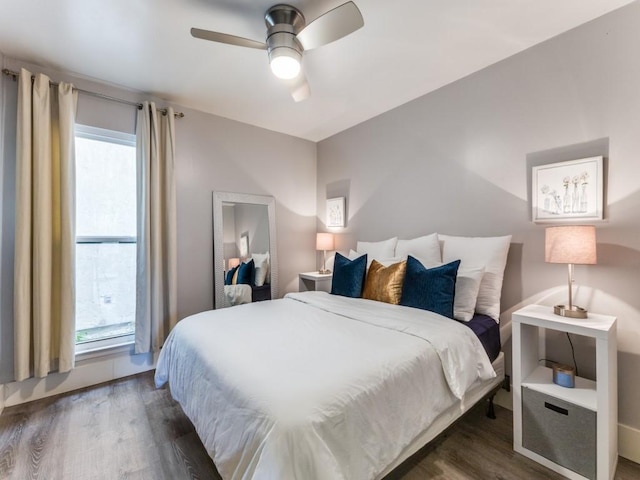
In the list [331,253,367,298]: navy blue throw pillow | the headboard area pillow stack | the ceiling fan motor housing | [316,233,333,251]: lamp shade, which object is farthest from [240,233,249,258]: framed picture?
the ceiling fan motor housing

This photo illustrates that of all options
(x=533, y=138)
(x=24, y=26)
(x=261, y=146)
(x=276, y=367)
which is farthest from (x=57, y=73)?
(x=533, y=138)

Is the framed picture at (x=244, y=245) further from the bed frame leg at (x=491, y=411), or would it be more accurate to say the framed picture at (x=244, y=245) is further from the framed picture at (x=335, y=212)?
the bed frame leg at (x=491, y=411)

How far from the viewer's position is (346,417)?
44.5 inches

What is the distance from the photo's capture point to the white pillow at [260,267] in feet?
11.7

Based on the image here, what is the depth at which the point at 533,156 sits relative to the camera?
215 cm

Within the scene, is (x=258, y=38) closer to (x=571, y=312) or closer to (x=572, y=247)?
(x=572, y=247)

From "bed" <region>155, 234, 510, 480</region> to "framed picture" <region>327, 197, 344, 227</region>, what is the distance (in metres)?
1.31

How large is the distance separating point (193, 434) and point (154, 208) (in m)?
1.93

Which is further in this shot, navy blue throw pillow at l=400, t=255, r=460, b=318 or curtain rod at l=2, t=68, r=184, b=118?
curtain rod at l=2, t=68, r=184, b=118

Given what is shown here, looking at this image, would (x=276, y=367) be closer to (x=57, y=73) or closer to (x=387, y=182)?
(x=387, y=182)

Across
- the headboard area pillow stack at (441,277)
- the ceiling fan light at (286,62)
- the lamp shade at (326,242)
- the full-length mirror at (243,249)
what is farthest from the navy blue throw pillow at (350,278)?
the ceiling fan light at (286,62)

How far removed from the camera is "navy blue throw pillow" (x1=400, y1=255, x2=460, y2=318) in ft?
6.60

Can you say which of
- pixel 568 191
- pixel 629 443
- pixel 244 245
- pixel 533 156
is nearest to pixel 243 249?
pixel 244 245

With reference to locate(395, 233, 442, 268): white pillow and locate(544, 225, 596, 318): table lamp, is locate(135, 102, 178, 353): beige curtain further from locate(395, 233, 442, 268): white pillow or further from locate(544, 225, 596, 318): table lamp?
locate(544, 225, 596, 318): table lamp
